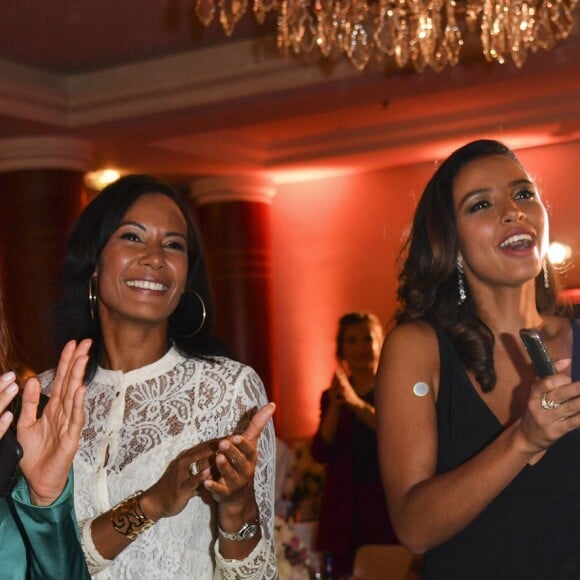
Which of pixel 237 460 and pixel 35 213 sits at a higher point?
pixel 35 213

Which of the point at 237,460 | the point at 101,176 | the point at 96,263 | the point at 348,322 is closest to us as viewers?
the point at 237,460

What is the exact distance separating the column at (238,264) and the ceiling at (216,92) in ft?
1.98

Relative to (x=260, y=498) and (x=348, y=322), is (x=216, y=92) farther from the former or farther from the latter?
(x=260, y=498)

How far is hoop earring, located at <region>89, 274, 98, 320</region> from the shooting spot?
2750 mm

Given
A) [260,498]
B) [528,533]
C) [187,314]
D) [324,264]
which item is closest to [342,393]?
[187,314]

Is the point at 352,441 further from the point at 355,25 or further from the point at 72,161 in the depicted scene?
the point at 72,161

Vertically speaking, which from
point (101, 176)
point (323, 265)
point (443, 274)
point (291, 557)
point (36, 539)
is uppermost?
Result: point (101, 176)

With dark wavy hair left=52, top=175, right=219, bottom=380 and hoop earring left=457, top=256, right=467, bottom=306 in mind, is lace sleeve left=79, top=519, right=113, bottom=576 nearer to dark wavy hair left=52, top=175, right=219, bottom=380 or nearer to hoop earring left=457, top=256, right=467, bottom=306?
dark wavy hair left=52, top=175, right=219, bottom=380

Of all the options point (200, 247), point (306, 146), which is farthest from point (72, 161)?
point (200, 247)

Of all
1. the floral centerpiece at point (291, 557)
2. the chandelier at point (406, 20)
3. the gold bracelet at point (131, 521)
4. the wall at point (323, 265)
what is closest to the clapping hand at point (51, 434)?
the gold bracelet at point (131, 521)

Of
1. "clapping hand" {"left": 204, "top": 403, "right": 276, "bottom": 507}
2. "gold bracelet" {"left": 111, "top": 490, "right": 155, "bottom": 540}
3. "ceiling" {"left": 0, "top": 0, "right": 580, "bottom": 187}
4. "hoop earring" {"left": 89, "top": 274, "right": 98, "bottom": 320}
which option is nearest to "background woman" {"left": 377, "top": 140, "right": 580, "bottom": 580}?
"clapping hand" {"left": 204, "top": 403, "right": 276, "bottom": 507}

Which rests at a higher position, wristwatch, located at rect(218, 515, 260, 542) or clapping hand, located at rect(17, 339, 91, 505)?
clapping hand, located at rect(17, 339, 91, 505)

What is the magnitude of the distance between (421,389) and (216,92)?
5.10 metres

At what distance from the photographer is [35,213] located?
8.17 meters
